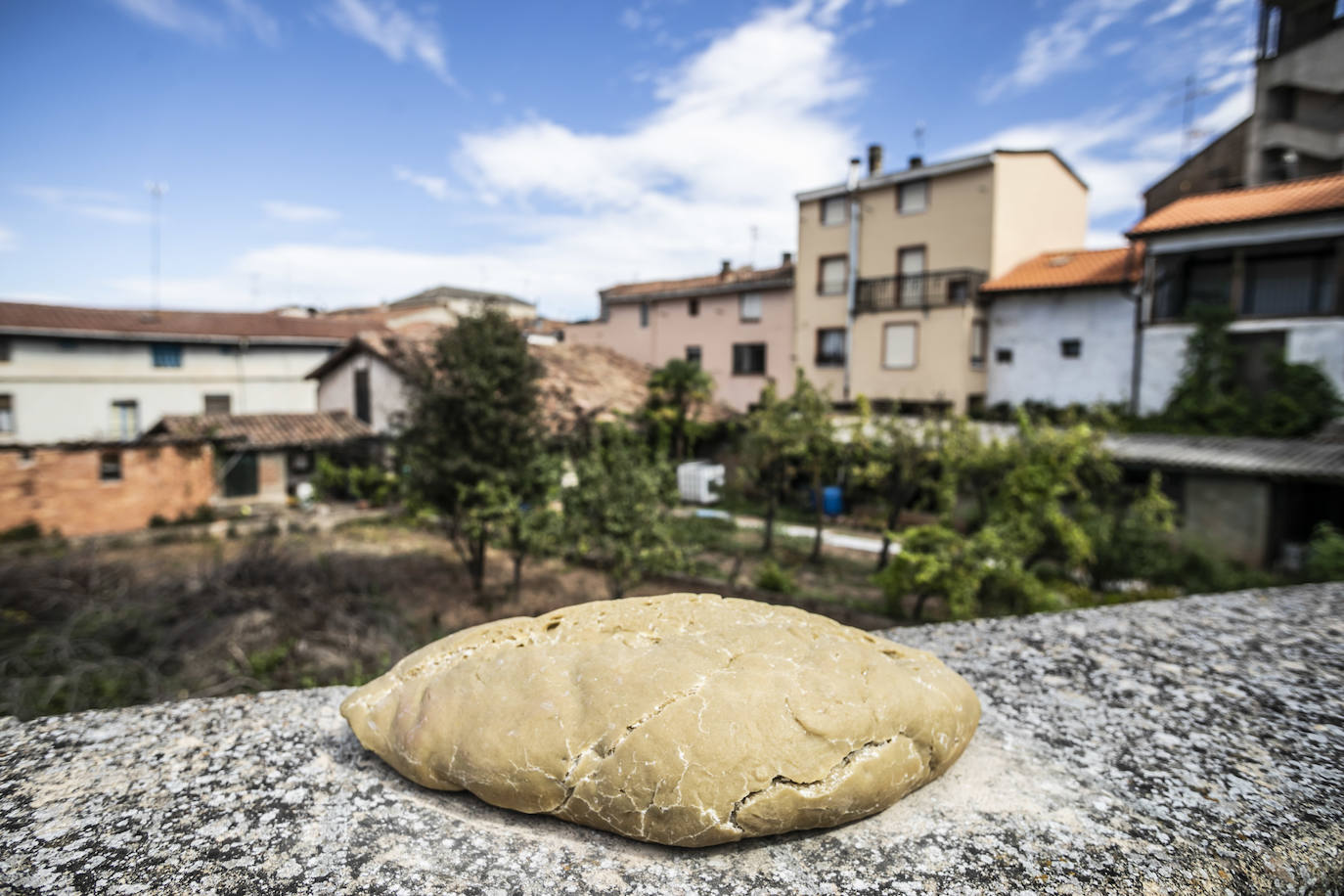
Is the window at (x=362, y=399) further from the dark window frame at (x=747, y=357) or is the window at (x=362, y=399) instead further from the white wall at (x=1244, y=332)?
the white wall at (x=1244, y=332)

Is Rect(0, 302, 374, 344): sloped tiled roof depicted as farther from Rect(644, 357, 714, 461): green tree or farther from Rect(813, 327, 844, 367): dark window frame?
Rect(813, 327, 844, 367): dark window frame

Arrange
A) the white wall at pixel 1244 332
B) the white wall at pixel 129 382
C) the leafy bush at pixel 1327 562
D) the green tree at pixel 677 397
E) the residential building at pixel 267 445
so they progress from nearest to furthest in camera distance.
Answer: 1. the leafy bush at pixel 1327 562
2. the white wall at pixel 1244 332
3. the residential building at pixel 267 445
4. the green tree at pixel 677 397
5. the white wall at pixel 129 382

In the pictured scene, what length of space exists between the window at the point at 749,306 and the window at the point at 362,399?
527 inches

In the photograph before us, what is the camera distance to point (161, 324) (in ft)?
87.2

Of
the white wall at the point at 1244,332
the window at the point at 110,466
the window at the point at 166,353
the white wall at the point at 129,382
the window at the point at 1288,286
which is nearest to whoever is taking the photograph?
the white wall at the point at 1244,332

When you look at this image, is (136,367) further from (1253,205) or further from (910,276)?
(1253,205)

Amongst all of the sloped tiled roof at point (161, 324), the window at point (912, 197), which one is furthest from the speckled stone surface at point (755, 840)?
the sloped tiled roof at point (161, 324)

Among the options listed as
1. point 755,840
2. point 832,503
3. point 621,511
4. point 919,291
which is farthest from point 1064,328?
point 755,840

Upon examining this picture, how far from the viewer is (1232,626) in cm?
435

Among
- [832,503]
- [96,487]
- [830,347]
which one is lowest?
[832,503]

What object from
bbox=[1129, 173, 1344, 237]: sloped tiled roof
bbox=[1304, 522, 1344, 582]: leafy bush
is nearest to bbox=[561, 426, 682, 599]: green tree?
bbox=[1304, 522, 1344, 582]: leafy bush

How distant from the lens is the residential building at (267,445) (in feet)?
63.0

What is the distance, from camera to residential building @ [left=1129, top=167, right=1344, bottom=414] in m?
14.6

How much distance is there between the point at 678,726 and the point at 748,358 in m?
24.2
